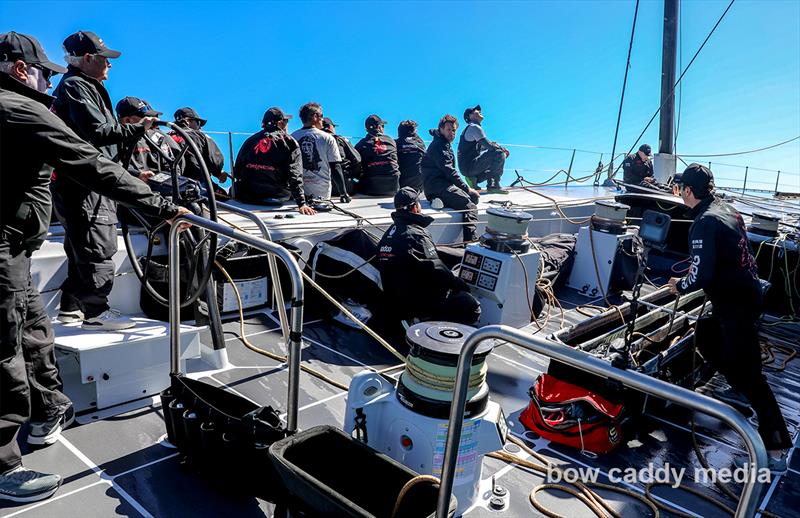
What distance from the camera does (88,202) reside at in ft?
9.70

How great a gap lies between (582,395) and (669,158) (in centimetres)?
835

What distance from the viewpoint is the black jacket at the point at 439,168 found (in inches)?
247

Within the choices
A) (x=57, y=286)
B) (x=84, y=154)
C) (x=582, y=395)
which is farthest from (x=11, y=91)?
(x=582, y=395)

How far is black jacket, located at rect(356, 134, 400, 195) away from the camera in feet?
23.1

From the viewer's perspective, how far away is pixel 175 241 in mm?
2484

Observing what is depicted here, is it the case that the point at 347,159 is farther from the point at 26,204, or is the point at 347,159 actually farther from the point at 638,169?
the point at 638,169

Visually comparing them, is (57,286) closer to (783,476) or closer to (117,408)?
(117,408)

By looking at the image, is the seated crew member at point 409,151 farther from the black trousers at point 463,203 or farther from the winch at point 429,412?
the winch at point 429,412

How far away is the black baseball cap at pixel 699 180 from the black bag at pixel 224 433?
2560 millimetres

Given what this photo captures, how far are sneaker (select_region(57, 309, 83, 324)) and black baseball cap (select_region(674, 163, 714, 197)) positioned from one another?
3.54m

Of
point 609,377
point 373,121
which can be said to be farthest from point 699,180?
point 373,121

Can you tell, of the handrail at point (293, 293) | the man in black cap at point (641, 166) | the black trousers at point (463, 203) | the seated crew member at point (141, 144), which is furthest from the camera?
the man in black cap at point (641, 166)

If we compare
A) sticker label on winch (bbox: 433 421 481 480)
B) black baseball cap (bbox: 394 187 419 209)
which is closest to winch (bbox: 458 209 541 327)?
black baseball cap (bbox: 394 187 419 209)

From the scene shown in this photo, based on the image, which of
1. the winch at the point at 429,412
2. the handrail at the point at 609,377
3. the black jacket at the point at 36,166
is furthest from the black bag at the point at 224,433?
the black jacket at the point at 36,166
